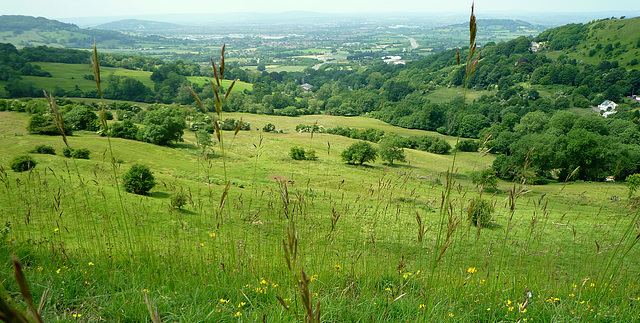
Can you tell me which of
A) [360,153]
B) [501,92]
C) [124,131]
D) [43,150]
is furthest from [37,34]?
[501,92]

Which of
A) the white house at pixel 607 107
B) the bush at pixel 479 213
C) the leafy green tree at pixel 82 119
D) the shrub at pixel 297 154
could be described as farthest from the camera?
the white house at pixel 607 107

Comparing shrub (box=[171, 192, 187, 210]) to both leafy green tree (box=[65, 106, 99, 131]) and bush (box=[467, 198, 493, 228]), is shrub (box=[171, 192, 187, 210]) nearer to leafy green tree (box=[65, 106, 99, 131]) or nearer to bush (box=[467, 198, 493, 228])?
bush (box=[467, 198, 493, 228])

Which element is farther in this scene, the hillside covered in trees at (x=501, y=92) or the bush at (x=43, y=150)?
the hillside covered in trees at (x=501, y=92)

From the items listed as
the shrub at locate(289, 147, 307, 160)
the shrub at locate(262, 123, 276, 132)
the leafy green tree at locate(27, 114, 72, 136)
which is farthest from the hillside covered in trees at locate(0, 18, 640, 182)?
the leafy green tree at locate(27, 114, 72, 136)

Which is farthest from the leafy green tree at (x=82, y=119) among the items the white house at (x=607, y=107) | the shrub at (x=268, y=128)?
the white house at (x=607, y=107)

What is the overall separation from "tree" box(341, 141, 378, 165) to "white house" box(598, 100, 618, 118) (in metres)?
70.2

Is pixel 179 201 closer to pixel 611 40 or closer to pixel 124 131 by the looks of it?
pixel 124 131

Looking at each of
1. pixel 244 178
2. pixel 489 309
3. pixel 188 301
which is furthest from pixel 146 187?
pixel 489 309

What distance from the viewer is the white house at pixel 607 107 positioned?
81750mm

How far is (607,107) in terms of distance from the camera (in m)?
85.2

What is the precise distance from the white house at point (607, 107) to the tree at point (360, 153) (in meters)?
70.2

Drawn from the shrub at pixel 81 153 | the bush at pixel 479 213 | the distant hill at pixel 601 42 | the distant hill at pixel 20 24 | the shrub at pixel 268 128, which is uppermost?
the distant hill at pixel 20 24

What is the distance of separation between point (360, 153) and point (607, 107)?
257ft

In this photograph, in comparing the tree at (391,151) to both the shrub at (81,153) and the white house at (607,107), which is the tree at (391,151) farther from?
the white house at (607,107)
